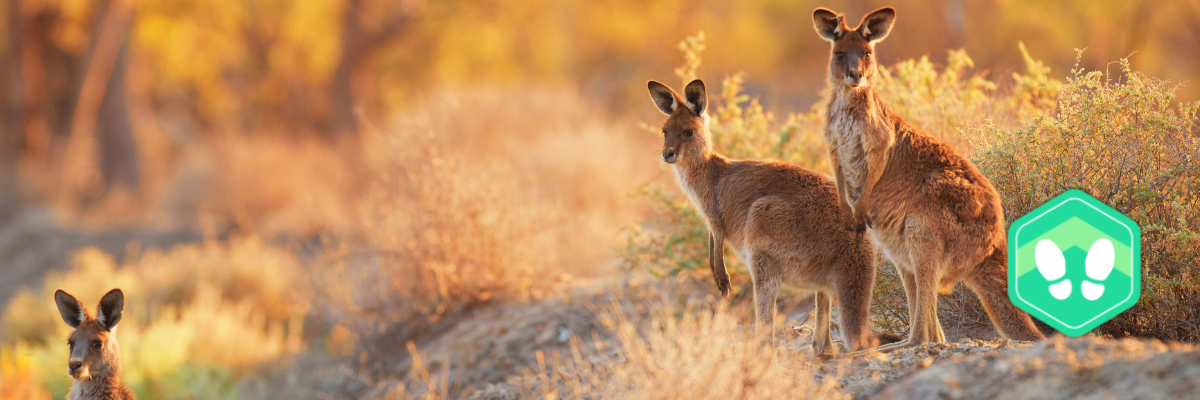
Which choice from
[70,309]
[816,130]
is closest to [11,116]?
[70,309]

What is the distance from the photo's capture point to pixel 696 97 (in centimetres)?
492

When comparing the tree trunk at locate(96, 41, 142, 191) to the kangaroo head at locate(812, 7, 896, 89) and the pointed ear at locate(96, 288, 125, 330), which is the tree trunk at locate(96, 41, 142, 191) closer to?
the pointed ear at locate(96, 288, 125, 330)

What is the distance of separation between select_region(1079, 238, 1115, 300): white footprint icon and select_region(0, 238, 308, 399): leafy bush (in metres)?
7.81

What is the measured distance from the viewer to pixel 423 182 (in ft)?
27.9

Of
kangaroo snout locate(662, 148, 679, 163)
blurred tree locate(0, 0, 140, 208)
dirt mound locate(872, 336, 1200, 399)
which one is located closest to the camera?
dirt mound locate(872, 336, 1200, 399)

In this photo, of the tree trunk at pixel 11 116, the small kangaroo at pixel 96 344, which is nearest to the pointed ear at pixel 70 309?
the small kangaroo at pixel 96 344

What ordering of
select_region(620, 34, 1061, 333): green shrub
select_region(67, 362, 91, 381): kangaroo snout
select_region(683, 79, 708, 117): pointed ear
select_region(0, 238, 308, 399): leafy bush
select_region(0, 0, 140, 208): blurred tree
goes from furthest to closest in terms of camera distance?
1. select_region(0, 0, 140, 208): blurred tree
2. select_region(0, 238, 308, 399): leafy bush
3. select_region(620, 34, 1061, 333): green shrub
4. select_region(67, 362, 91, 381): kangaroo snout
5. select_region(683, 79, 708, 117): pointed ear

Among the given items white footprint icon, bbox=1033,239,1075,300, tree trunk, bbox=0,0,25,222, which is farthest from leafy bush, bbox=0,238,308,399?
white footprint icon, bbox=1033,239,1075,300

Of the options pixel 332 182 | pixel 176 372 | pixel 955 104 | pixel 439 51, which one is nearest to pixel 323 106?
pixel 439 51

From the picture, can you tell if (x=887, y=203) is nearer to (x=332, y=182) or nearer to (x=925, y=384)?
(x=925, y=384)

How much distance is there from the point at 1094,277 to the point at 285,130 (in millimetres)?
25862

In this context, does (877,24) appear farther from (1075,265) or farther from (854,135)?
(1075,265)

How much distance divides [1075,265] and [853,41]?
1.42 metres

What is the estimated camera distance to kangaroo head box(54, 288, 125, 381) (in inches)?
205
